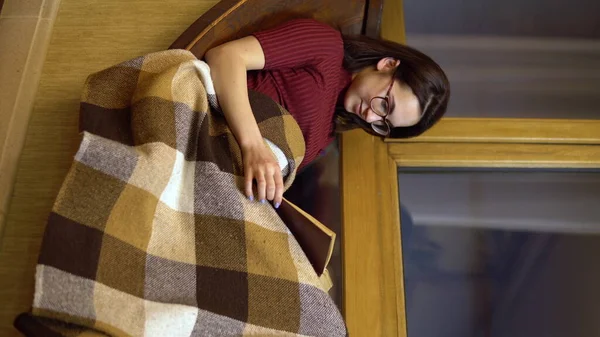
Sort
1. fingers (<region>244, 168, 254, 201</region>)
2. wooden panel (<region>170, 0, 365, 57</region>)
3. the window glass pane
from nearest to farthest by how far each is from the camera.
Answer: fingers (<region>244, 168, 254, 201</region>) → wooden panel (<region>170, 0, 365, 57</region>) → the window glass pane

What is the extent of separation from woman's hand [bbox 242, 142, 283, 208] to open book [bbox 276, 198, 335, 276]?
0.03 meters

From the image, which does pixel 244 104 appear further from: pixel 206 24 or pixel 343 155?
pixel 343 155

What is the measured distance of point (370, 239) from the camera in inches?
39.0

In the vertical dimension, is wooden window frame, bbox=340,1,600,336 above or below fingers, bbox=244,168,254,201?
below

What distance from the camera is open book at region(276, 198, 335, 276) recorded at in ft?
2.70

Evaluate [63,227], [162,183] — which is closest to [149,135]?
[162,183]

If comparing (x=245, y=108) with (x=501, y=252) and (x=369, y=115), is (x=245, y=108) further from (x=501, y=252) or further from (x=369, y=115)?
(x=501, y=252)

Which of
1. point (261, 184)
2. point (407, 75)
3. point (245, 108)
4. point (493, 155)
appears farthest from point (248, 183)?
point (493, 155)

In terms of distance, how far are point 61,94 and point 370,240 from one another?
0.62 meters

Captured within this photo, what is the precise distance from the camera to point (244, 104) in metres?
0.84

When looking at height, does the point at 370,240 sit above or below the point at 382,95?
below

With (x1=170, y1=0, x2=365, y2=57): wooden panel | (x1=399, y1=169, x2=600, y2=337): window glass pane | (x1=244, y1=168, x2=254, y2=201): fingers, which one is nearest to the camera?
(x1=244, y1=168, x2=254, y2=201): fingers

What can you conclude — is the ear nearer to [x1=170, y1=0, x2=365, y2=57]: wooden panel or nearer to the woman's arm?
[x1=170, y1=0, x2=365, y2=57]: wooden panel

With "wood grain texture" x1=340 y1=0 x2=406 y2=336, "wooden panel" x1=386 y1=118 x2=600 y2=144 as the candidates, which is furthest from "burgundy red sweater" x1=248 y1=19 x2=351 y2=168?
"wooden panel" x1=386 y1=118 x2=600 y2=144
